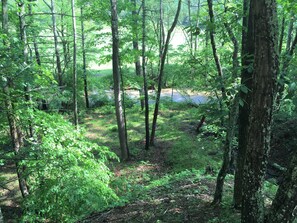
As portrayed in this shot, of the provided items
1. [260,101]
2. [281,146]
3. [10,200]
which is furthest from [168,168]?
[260,101]

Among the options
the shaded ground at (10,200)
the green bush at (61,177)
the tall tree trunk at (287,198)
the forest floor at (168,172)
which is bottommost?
the shaded ground at (10,200)

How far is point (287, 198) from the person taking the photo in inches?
87.7

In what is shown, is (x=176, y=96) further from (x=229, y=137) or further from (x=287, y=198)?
(x=287, y=198)

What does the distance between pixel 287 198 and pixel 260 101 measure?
0.96 meters

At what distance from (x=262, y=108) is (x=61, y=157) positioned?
13.4ft

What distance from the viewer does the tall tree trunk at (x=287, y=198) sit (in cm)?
218

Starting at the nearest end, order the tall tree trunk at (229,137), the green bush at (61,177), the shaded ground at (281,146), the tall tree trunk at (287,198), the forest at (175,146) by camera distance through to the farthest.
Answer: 1. the tall tree trunk at (287,198)
2. the forest at (175,146)
3. the tall tree trunk at (229,137)
4. the green bush at (61,177)
5. the shaded ground at (281,146)

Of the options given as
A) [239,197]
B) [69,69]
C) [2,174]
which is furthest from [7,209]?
[69,69]

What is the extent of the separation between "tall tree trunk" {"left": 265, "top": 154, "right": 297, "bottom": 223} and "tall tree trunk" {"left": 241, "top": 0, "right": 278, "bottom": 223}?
0.42m

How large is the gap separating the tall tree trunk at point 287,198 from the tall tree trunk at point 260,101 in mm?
422

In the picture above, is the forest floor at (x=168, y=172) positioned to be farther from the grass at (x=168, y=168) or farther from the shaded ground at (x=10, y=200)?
the shaded ground at (x=10, y=200)

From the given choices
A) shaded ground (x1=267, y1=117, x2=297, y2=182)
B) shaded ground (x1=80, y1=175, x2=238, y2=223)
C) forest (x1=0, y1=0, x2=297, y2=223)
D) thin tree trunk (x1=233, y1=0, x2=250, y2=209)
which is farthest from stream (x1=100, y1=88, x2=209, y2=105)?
thin tree trunk (x1=233, y1=0, x2=250, y2=209)

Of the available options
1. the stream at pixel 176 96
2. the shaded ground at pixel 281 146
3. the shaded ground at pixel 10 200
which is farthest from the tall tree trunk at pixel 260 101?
the stream at pixel 176 96

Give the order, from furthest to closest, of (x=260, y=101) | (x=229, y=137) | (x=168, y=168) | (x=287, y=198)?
1. (x=168, y=168)
2. (x=229, y=137)
3. (x=260, y=101)
4. (x=287, y=198)
